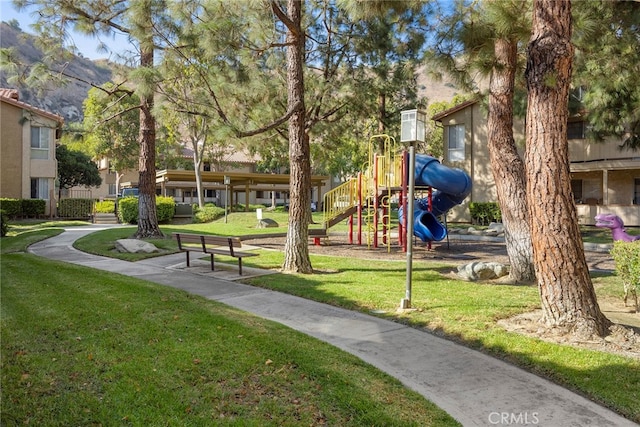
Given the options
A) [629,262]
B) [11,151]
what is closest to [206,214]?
[11,151]

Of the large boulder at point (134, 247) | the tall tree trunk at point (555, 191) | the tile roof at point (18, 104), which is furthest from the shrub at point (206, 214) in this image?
the tall tree trunk at point (555, 191)

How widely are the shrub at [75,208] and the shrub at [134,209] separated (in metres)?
3.52

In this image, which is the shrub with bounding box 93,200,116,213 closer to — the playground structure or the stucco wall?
the stucco wall

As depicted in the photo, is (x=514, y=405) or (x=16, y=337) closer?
(x=514, y=405)

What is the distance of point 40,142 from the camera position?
3039 cm

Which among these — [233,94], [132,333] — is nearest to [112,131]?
[233,94]

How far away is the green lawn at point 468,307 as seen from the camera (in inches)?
186

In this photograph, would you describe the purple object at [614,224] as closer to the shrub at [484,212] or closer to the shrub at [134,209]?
the shrub at [484,212]

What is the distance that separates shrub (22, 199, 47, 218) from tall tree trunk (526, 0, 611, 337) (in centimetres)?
2839

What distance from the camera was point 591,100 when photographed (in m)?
14.8

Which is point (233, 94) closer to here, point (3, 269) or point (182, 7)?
point (182, 7)

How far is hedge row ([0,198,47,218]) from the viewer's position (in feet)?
84.3

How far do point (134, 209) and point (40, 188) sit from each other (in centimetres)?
781

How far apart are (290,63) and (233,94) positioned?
167 cm
